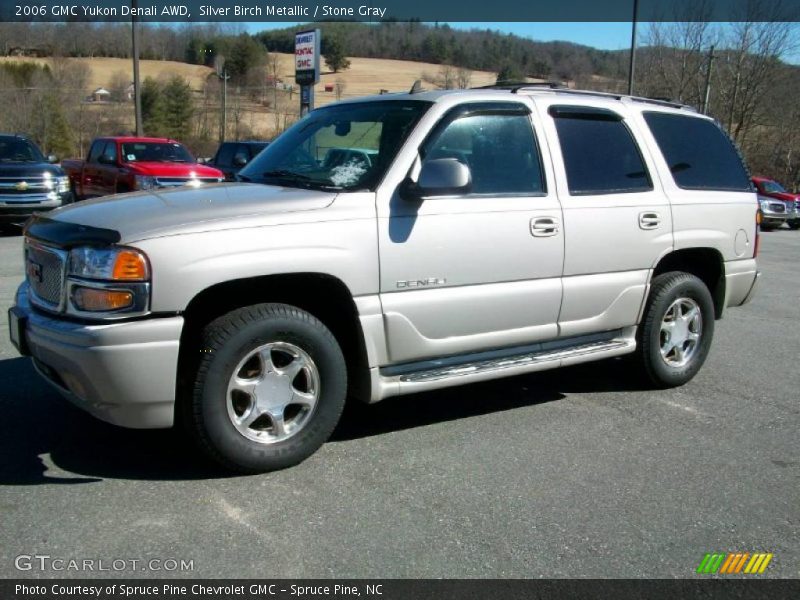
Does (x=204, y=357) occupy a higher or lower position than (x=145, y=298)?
lower

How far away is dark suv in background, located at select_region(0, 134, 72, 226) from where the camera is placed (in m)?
13.5

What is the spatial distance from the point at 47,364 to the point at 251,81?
166ft

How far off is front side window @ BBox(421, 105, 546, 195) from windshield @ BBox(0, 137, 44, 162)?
40.1 ft

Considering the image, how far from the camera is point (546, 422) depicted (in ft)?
16.0

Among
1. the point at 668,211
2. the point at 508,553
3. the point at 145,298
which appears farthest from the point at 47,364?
the point at 668,211

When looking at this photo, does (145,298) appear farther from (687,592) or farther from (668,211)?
(668,211)

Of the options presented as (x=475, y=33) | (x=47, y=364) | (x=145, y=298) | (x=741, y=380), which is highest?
(x=475, y=33)

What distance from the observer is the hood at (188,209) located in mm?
3597

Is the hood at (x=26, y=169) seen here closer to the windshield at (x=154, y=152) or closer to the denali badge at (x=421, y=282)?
the windshield at (x=154, y=152)

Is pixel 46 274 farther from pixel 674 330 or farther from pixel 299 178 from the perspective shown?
pixel 674 330

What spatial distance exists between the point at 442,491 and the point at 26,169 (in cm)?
1247

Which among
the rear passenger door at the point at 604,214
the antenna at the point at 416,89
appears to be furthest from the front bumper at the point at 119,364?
the rear passenger door at the point at 604,214

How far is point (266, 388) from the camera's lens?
12.8ft

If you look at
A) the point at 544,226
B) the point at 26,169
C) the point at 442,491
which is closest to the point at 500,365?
the point at 544,226
